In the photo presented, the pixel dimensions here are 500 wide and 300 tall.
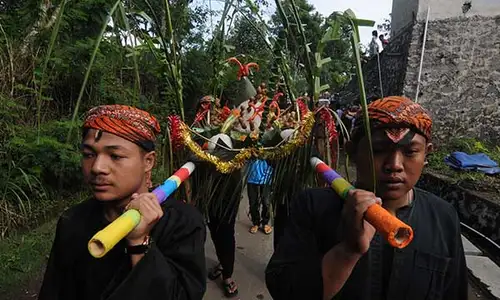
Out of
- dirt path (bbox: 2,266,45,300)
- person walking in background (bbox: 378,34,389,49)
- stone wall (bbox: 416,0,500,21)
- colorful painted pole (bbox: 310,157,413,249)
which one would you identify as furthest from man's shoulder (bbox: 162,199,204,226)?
person walking in background (bbox: 378,34,389,49)

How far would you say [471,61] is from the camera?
8.27m

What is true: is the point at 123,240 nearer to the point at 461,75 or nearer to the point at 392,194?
the point at 392,194

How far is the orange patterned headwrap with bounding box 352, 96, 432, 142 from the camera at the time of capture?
1.27m

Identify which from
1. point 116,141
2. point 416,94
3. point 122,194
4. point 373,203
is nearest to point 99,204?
point 122,194

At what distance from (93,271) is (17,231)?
10.5 ft

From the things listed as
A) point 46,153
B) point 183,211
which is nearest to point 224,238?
point 183,211

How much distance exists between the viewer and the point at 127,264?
4.36 ft

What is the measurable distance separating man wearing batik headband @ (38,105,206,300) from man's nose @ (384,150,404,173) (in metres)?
0.73

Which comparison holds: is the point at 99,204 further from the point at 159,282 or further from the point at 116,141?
the point at 159,282

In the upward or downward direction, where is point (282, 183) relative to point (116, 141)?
downward

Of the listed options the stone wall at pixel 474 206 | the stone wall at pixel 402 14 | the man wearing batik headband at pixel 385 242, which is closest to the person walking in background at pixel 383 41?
the stone wall at pixel 402 14

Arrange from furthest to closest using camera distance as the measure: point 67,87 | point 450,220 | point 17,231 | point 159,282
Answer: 1. point 67,87
2. point 17,231
3. point 450,220
4. point 159,282

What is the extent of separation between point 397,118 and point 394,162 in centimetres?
14

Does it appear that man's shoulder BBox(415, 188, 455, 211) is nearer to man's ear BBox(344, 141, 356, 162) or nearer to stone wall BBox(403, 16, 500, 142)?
man's ear BBox(344, 141, 356, 162)
